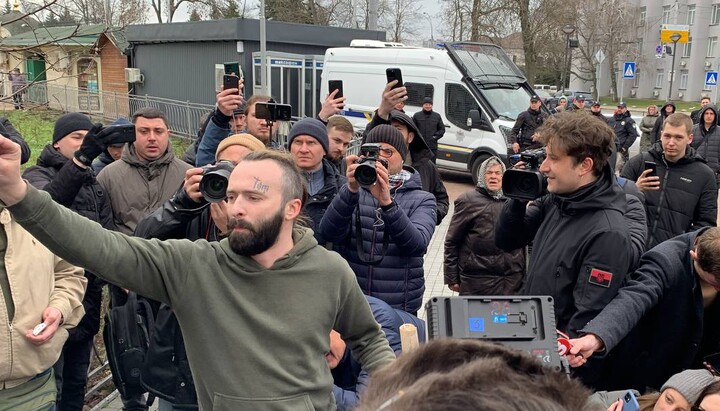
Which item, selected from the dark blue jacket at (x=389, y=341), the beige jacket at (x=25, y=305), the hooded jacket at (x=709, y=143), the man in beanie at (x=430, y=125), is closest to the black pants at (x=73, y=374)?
the beige jacket at (x=25, y=305)

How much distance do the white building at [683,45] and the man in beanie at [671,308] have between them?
188ft

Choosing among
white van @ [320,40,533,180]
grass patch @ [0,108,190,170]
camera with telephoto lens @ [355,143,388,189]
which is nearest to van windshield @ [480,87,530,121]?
white van @ [320,40,533,180]

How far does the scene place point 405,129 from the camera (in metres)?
5.90

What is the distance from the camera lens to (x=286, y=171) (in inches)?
101

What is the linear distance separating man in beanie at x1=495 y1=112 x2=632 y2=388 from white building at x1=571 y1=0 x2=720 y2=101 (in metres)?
57.5

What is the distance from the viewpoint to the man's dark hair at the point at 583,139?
3031 millimetres

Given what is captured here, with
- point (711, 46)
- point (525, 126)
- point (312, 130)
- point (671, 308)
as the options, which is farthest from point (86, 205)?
point (711, 46)

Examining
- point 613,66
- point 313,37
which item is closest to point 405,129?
point 313,37

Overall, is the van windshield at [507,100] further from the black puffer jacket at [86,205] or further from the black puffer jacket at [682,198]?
the black puffer jacket at [86,205]

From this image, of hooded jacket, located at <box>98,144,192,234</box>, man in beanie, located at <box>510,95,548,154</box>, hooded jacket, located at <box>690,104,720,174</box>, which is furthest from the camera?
man in beanie, located at <box>510,95,548,154</box>

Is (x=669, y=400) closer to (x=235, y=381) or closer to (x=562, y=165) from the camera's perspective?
(x=562, y=165)

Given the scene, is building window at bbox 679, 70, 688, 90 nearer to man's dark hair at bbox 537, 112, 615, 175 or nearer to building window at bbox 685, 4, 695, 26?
building window at bbox 685, 4, 695, 26

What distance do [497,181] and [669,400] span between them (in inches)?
103

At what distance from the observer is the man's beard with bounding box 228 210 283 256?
231 cm
